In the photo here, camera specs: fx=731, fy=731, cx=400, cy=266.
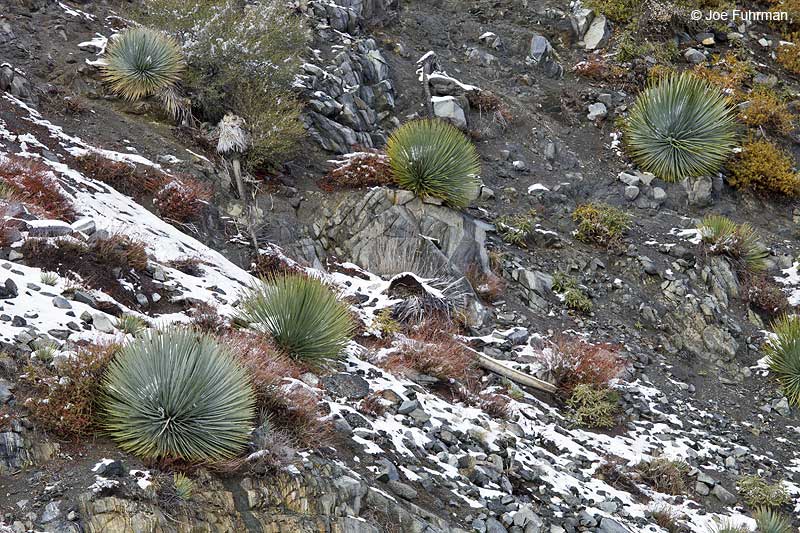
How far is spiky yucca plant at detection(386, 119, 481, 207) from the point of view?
1126 centimetres

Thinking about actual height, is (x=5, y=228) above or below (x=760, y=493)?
above

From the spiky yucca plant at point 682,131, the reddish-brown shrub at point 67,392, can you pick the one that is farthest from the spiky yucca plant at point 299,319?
the spiky yucca plant at point 682,131

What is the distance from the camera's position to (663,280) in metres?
11.9

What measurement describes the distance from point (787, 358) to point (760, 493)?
314cm

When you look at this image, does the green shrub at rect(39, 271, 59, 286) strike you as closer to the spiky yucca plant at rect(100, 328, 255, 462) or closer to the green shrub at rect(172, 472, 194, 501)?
the spiky yucca plant at rect(100, 328, 255, 462)

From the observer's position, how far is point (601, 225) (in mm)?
12609

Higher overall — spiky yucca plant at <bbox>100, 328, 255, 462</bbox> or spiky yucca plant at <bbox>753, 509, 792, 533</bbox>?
spiky yucca plant at <bbox>100, 328, 255, 462</bbox>

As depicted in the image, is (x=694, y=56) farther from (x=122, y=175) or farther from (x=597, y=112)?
(x=122, y=175)

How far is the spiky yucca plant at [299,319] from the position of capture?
23.6ft

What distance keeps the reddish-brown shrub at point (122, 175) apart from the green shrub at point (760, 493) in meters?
8.32

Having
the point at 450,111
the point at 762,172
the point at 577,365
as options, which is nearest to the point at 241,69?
the point at 450,111

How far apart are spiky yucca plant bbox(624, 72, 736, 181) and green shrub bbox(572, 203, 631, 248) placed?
1.81 meters

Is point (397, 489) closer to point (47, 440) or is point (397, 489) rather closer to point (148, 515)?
point (148, 515)

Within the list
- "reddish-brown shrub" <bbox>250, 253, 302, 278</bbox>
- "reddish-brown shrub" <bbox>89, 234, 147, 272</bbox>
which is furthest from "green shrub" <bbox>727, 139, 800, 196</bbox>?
"reddish-brown shrub" <bbox>89, 234, 147, 272</bbox>
